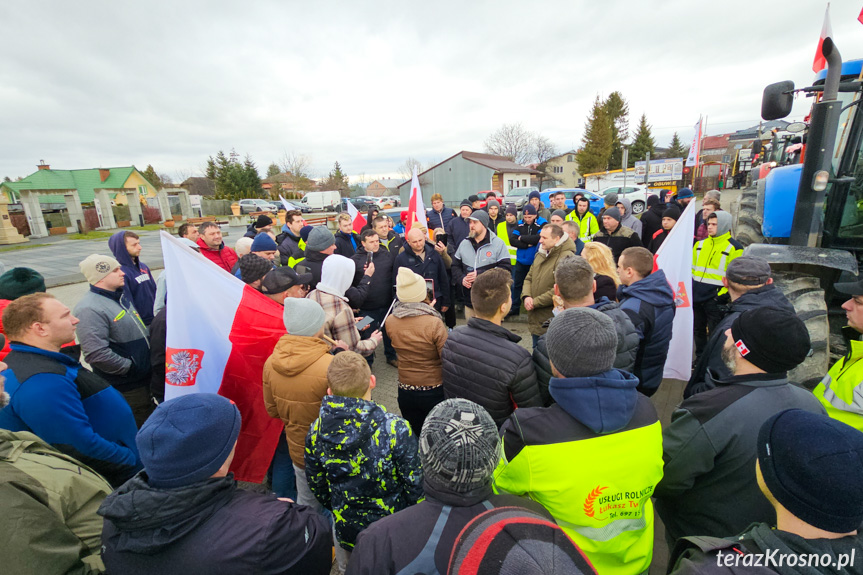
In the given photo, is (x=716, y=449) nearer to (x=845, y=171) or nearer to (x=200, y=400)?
(x=200, y=400)

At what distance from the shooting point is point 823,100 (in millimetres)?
3234

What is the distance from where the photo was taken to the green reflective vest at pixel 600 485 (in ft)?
4.77

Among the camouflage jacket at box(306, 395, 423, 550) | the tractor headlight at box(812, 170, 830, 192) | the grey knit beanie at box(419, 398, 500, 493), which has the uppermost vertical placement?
the tractor headlight at box(812, 170, 830, 192)

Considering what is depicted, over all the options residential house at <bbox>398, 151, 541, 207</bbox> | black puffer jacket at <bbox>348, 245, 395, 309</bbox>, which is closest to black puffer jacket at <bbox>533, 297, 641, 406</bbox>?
black puffer jacket at <bbox>348, 245, 395, 309</bbox>

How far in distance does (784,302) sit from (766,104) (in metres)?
1.72

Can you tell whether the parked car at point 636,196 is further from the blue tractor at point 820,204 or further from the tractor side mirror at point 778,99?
the tractor side mirror at point 778,99

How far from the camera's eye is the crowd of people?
1.03 meters

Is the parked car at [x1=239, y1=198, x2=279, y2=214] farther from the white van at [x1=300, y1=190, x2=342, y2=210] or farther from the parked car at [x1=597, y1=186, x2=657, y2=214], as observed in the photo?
the parked car at [x1=597, y1=186, x2=657, y2=214]

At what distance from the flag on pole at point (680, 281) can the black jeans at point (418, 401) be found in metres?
2.40

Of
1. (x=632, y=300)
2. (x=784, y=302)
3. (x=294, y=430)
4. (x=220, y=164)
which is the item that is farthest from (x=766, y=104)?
(x=220, y=164)

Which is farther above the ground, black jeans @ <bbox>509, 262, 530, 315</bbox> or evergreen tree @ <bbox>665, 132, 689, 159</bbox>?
evergreen tree @ <bbox>665, 132, 689, 159</bbox>

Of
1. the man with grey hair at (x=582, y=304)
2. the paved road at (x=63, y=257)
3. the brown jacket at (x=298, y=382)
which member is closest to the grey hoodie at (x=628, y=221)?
the man with grey hair at (x=582, y=304)

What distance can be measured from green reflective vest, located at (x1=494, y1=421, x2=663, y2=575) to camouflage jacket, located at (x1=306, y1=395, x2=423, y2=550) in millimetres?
587

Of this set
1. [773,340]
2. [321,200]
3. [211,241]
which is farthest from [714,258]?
[321,200]
